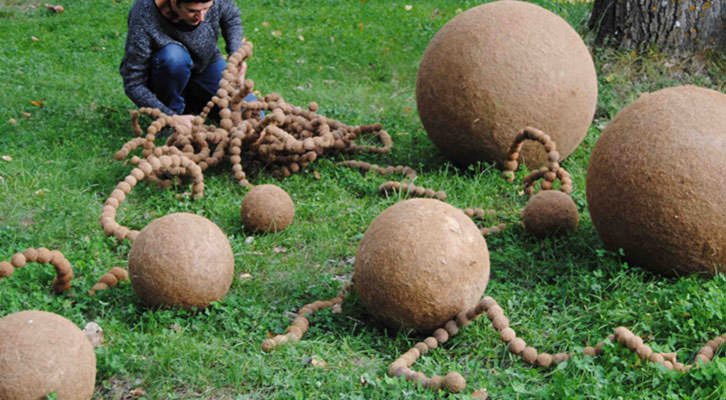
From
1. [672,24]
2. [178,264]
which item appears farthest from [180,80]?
[672,24]

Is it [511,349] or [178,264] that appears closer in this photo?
[511,349]

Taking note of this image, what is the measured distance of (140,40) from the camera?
243 inches

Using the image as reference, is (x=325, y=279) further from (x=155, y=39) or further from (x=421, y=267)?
(x=155, y=39)

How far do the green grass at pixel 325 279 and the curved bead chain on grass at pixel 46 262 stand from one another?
0.09 m

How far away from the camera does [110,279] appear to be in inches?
157

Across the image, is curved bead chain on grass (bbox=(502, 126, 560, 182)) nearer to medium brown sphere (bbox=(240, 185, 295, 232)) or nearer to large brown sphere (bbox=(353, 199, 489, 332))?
large brown sphere (bbox=(353, 199, 489, 332))

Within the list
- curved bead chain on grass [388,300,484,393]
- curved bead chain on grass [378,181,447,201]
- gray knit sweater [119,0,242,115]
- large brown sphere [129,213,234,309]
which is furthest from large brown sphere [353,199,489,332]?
gray knit sweater [119,0,242,115]

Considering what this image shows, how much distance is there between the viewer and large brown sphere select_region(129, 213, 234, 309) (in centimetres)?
364

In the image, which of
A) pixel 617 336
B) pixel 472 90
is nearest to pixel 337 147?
pixel 472 90

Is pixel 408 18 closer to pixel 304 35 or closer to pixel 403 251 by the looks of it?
pixel 304 35

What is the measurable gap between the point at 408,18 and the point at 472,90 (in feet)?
20.5

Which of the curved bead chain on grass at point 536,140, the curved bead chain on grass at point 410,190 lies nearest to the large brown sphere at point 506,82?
the curved bead chain on grass at point 536,140

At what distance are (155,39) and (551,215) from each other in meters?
3.89

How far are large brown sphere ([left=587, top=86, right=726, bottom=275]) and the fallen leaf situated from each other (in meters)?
2.96
